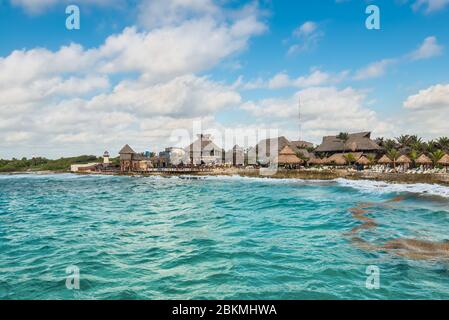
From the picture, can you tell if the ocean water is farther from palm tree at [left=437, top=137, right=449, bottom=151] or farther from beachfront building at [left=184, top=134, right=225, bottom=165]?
beachfront building at [left=184, top=134, right=225, bottom=165]

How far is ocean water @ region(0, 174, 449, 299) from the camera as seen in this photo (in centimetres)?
864

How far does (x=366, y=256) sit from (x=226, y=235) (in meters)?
6.23

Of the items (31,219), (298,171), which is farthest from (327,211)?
(298,171)

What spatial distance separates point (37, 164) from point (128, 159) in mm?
68264

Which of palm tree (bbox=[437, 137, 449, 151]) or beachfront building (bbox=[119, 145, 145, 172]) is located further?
beachfront building (bbox=[119, 145, 145, 172])

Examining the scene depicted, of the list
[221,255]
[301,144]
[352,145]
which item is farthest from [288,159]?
[221,255]

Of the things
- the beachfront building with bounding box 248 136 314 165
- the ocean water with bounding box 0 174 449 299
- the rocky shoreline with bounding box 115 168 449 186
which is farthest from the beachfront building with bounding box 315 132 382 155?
the ocean water with bounding box 0 174 449 299

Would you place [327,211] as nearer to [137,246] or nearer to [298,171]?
[137,246]

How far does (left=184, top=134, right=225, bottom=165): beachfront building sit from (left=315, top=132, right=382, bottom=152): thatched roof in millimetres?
26214

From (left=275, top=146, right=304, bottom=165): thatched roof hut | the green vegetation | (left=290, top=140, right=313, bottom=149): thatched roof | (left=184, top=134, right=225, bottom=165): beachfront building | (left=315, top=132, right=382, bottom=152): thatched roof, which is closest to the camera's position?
(left=275, top=146, right=304, bottom=165): thatched roof hut

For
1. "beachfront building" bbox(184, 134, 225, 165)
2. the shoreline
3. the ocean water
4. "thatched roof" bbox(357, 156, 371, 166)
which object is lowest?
the ocean water

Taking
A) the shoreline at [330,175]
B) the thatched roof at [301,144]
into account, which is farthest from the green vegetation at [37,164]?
the thatched roof at [301,144]

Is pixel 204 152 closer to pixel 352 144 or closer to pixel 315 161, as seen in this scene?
pixel 315 161

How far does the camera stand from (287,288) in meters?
8.68
